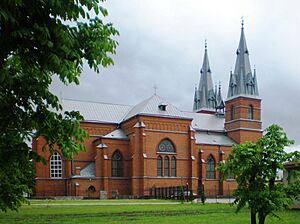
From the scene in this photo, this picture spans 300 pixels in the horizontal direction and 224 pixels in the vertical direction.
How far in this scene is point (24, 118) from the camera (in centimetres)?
564

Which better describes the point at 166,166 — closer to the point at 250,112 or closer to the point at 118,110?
the point at 118,110

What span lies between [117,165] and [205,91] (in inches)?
1315

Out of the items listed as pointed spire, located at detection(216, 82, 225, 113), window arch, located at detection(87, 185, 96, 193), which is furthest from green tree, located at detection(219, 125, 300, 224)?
pointed spire, located at detection(216, 82, 225, 113)

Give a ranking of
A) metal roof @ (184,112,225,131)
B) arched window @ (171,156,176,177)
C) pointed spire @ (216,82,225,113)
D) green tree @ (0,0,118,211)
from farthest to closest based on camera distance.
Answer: pointed spire @ (216,82,225,113), metal roof @ (184,112,225,131), arched window @ (171,156,176,177), green tree @ (0,0,118,211)

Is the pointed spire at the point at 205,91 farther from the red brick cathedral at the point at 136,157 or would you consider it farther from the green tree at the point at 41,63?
the green tree at the point at 41,63

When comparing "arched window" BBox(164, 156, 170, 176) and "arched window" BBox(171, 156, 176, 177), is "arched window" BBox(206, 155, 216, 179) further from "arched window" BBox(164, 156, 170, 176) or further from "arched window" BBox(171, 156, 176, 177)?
"arched window" BBox(164, 156, 170, 176)

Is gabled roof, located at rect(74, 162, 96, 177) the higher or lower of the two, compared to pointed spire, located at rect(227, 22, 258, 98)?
lower

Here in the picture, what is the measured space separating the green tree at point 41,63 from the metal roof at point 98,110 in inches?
2115

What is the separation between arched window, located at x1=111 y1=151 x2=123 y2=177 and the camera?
5712cm

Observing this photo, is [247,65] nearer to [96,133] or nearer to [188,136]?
[188,136]

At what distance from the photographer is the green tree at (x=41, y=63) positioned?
5.03 m

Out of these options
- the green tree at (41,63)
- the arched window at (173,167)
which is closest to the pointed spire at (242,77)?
the arched window at (173,167)

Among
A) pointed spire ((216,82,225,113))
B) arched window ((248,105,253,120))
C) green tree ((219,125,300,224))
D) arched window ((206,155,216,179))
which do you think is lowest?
arched window ((206,155,216,179))

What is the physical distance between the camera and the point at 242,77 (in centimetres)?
6944
